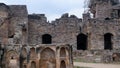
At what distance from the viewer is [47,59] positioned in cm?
1522

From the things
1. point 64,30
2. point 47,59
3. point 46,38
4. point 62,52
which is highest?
point 64,30

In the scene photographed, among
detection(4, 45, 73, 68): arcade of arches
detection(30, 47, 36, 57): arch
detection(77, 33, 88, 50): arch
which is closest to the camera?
detection(4, 45, 73, 68): arcade of arches

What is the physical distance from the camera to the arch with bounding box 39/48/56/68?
15119 mm

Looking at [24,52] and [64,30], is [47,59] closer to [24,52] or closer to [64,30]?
[24,52]

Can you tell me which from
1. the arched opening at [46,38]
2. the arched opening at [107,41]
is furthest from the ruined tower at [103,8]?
the arched opening at [46,38]

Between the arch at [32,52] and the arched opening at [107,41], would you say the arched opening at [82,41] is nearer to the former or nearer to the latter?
the arched opening at [107,41]

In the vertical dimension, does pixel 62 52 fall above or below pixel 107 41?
below

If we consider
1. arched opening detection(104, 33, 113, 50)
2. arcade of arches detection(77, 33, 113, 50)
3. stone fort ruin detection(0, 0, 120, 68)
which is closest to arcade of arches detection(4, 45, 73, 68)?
stone fort ruin detection(0, 0, 120, 68)

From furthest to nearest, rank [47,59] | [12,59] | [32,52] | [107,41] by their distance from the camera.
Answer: [107,41] < [12,59] < [32,52] < [47,59]

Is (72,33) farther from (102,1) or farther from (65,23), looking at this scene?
(102,1)

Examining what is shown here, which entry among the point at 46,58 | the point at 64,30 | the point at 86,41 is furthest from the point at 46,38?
the point at 46,58

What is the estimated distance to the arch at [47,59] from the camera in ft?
49.6

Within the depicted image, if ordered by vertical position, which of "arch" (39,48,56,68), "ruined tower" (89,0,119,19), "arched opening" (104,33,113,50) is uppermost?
"ruined tower" (89,0,119,19)

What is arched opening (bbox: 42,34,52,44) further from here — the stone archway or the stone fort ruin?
the stone archway
